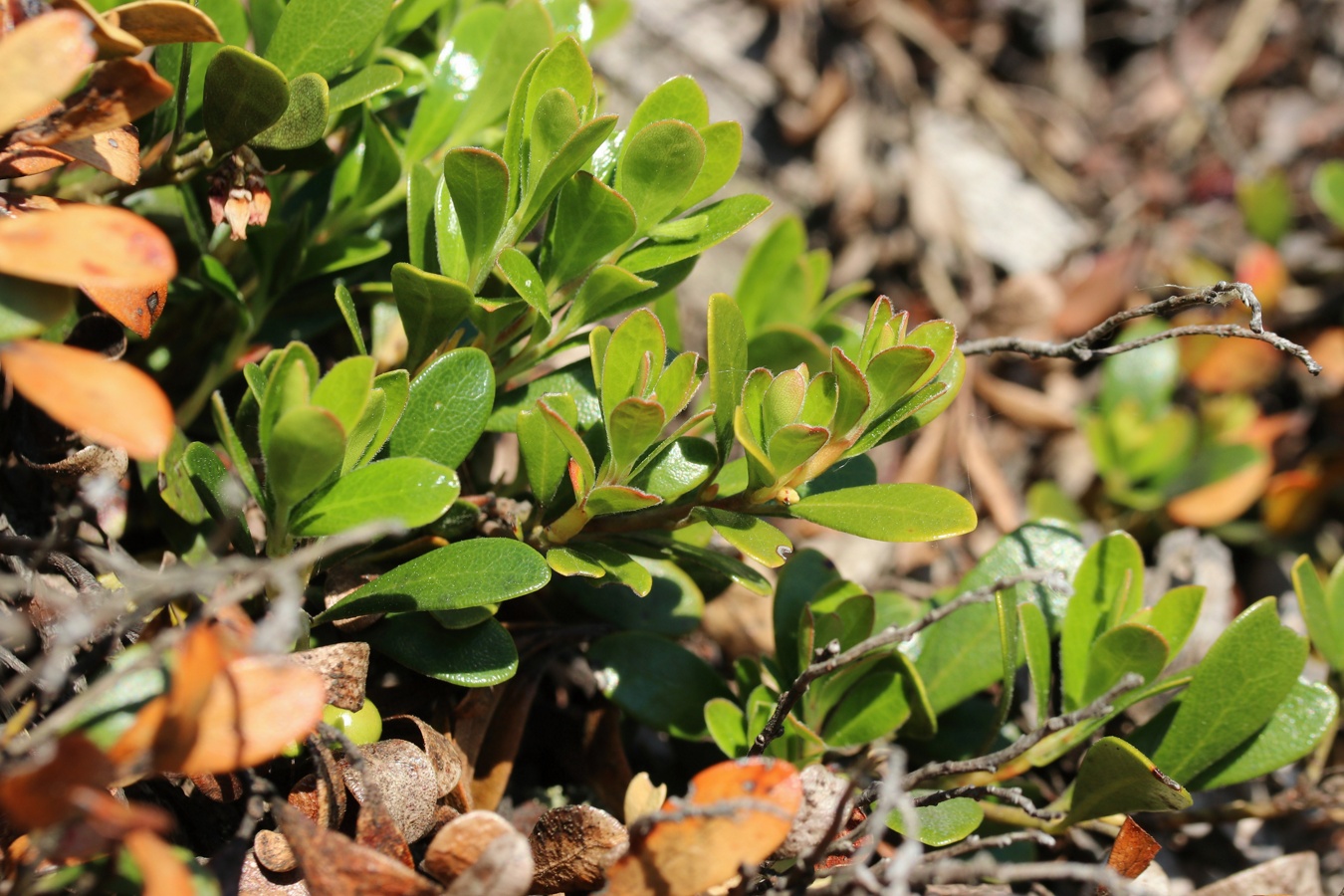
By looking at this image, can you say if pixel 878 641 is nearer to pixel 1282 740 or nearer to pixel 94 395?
pixel 1282 740

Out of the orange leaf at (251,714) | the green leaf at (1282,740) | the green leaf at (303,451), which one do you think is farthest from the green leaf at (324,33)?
the green leaf at (1282,740)

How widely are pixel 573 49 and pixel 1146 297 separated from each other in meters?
2.24

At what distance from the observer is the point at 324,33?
1.26 metres

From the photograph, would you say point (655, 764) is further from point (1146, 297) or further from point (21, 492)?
point (1146, 297)

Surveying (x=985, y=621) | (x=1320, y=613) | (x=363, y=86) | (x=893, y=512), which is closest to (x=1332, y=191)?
(x=1320, y=613)

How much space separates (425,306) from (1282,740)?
1.38 m

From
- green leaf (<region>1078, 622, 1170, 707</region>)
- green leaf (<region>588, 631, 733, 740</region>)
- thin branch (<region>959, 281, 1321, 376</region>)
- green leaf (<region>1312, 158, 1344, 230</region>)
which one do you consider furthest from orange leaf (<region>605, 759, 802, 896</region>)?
green leaf (<region>1312, 158, 1344, 230</region>)

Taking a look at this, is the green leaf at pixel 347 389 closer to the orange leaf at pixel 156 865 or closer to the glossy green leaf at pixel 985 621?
the orange leaf at pixel 156 865

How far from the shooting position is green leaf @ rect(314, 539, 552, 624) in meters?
1.17

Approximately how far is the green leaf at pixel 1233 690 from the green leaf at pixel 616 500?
869 mm

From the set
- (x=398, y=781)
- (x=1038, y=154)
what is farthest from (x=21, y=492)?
(x=1038, y=154)

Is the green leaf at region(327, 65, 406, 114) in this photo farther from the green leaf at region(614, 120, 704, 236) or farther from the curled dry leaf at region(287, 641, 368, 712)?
the curled dry leaf at region(287, 641, 368, 712)

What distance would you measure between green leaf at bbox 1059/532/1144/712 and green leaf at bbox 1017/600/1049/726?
0.10 ft

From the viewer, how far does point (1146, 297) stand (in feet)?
9.56
